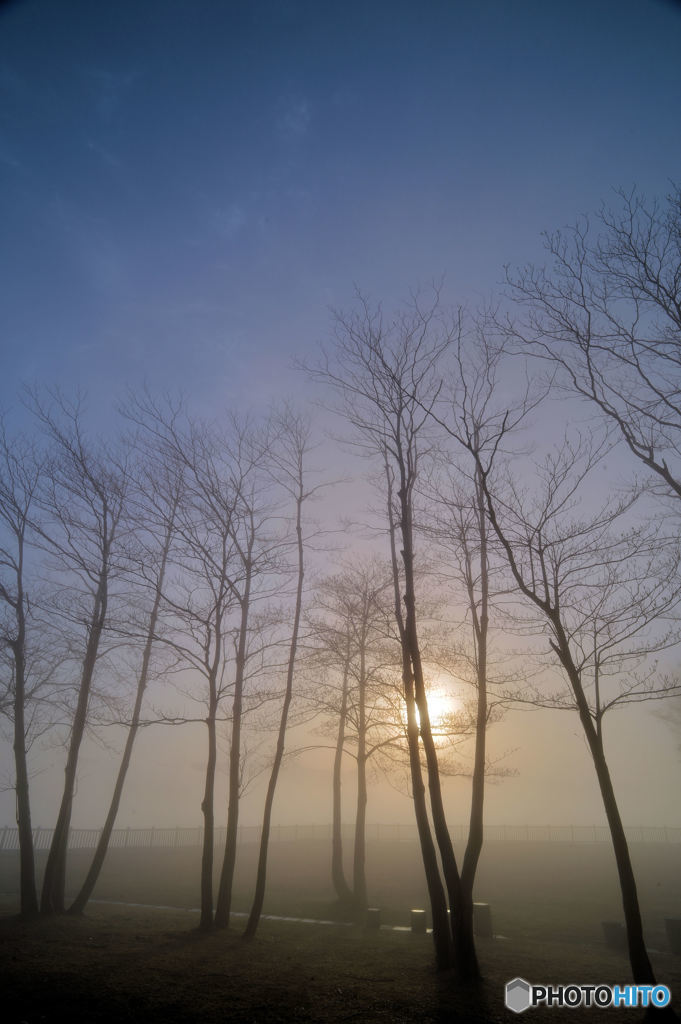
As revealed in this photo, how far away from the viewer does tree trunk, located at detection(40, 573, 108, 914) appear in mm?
13398

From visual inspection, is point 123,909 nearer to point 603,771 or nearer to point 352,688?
point 352,688

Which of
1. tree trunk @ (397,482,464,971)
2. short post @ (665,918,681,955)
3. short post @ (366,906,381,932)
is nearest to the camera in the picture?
tree trunk @ (397,482,464,971)

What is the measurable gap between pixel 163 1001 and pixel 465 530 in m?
9.62

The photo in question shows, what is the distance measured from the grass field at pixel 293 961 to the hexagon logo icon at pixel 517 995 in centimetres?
15

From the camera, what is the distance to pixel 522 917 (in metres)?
16.3

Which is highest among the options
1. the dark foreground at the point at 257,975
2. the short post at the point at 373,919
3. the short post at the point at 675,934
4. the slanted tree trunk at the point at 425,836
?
the slanted tree trunk at the point at 425,836

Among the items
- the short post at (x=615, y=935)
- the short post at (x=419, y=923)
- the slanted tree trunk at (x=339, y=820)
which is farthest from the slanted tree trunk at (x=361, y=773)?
the short post at (x=615, y=935)

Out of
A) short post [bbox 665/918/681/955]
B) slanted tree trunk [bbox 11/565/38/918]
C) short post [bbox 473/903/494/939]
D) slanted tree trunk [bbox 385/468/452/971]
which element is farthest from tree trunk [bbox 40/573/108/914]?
short post [bbox 665/918/681/955]

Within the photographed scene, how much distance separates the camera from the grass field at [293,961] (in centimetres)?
697

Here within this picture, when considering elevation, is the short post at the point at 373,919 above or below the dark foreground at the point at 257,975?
below

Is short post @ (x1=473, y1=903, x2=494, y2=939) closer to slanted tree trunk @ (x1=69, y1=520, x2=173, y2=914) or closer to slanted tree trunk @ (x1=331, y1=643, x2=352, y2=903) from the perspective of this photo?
slanted tree trunk @ (x1=331, y1=643, x2=352, y2=903)

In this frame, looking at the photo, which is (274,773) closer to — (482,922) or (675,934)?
(482,922)

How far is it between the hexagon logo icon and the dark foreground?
138 mm

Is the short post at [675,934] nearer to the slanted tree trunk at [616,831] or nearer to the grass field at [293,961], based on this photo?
the grass field at [293,961]
